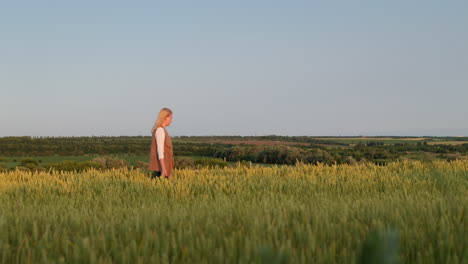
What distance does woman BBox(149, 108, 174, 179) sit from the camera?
991 cm

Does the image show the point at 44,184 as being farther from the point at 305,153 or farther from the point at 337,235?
the point at 305,153

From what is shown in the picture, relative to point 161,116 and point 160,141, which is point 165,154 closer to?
point 160,141

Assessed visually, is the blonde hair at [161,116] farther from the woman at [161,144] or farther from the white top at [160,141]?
the white top at [160,141]

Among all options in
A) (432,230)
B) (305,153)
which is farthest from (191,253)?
(305,153)

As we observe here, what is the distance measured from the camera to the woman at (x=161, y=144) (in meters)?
9.91

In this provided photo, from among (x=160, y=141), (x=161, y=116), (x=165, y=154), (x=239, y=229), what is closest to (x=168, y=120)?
(x=161, y=116)

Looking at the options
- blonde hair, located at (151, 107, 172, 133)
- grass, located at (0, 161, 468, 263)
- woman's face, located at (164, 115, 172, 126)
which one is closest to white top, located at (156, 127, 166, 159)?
blonde hair, located at (151, 107, 172, 133)

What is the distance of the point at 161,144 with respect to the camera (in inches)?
390

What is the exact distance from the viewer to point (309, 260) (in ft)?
8.99

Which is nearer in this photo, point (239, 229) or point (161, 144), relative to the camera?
point (239, 229)

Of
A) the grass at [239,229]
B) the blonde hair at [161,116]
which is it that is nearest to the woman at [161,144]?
the blonde hair at [161,116]

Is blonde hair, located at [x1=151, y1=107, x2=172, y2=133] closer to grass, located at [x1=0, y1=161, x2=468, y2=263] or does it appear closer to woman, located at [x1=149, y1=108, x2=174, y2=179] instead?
woman, located at [x1=149, y1=108, x2=174, y2=179]

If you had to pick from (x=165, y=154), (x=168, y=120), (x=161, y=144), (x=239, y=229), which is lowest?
(x=239, y=229)

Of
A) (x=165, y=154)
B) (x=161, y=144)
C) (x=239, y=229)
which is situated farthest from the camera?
(x=165, y=154)
